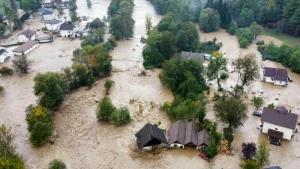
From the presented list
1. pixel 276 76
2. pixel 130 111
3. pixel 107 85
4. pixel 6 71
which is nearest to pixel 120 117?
pixel 130 111

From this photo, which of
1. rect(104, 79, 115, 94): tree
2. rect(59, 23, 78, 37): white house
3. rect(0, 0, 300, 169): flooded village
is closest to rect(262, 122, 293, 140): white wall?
rect(0, 0, 300, 169): flooded village

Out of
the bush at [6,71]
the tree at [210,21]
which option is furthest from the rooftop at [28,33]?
the tree at [210,21]

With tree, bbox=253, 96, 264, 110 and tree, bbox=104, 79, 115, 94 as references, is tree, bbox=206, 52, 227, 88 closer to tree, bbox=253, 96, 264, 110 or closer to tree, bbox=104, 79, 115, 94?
tree, bbox=253, 96, 264, 110


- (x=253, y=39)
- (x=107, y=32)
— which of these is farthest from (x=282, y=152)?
(x=107, y=32)

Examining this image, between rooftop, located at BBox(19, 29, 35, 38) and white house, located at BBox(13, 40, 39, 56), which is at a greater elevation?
rooftop, located at BBox(19, 29, 35, 38)

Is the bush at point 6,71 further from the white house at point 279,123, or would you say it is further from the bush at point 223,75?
the white house at point 279,123

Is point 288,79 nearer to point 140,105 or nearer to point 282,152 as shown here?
point 282,152

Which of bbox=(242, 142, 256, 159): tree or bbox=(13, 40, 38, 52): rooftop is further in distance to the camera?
bbox=(13, 40, 38, 52): rooftop
